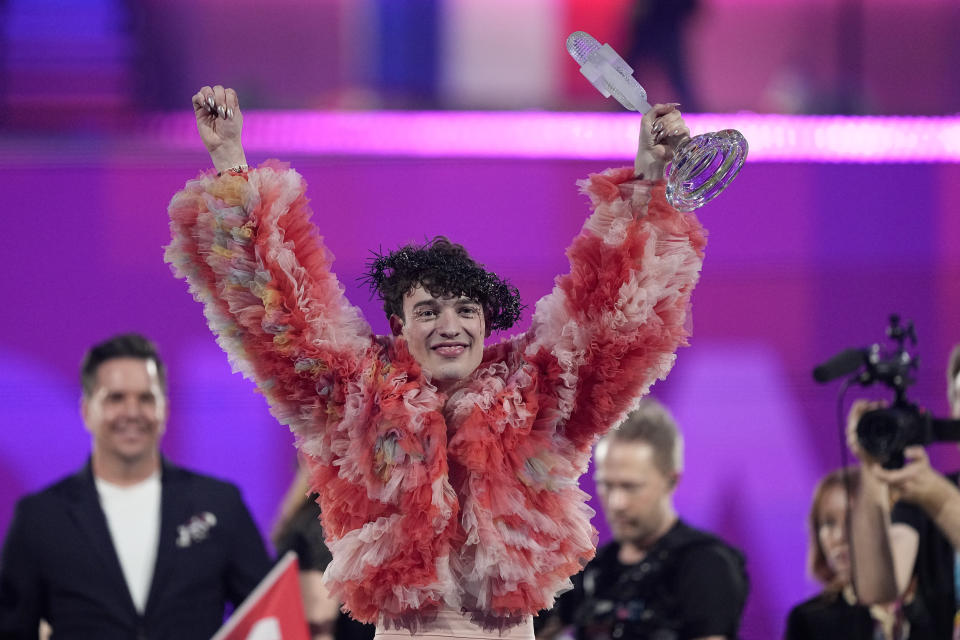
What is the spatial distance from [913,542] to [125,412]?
7.11 ft

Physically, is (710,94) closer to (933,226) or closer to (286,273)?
(933,226)

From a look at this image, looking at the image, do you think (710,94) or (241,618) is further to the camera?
(710,94)

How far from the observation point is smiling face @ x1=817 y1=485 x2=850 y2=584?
3850 mm

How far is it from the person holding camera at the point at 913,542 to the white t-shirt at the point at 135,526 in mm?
1869

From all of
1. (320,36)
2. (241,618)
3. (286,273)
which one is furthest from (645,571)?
(320,36)

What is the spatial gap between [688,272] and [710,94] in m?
2.72

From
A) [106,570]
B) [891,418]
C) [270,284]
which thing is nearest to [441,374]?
[270,284]

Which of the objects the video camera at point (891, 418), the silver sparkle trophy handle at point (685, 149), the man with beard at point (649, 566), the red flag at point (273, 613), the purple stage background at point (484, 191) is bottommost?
the red flag at point (273, 613)

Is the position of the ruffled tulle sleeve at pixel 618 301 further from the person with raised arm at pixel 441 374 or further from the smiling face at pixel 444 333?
the smiling face at pixel 444 333

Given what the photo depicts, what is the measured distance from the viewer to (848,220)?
4867 mm

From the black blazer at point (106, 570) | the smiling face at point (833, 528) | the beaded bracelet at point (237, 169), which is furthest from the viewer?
the smiling face at point (833, 528)

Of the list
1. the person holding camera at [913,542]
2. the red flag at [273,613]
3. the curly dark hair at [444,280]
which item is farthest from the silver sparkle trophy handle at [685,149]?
the person holding camera at [913,542]

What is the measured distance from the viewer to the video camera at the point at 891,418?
3.29m

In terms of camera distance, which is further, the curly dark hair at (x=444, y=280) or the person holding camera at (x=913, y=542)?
the person holding camera at (x=913, y=542)
